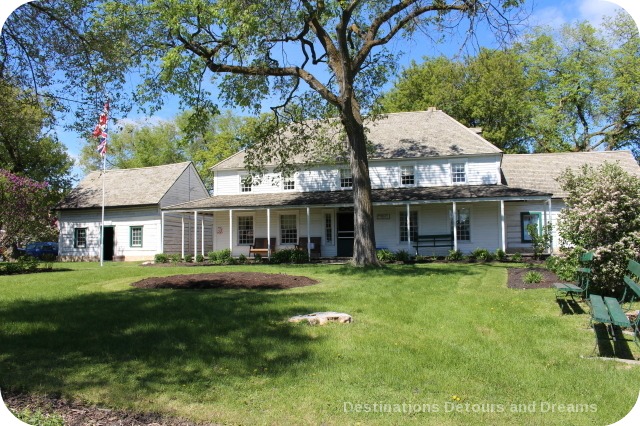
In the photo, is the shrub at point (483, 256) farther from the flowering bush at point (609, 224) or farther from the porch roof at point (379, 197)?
the flowering bush at point (609, 224)

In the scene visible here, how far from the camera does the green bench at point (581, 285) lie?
8.66 m

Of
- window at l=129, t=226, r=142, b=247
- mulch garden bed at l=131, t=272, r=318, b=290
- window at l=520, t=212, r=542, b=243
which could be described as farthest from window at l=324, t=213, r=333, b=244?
window at l=129, t=226, r=142, b=247

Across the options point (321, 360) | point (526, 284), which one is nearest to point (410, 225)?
point (526, 284)

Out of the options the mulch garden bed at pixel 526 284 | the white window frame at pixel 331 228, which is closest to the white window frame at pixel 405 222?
the white window frame at pixel 331 228

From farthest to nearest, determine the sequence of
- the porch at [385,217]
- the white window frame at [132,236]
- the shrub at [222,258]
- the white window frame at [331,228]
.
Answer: the white window frame at [132,236] < the white window frame at [331,228] < the shrub at [222,258] < the porch at [385,217]

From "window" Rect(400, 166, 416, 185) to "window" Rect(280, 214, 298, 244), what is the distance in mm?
6326

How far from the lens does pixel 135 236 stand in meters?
30.0

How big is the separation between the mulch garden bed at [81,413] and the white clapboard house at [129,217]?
81.4 feet

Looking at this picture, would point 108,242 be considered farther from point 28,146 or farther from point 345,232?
point 345,232

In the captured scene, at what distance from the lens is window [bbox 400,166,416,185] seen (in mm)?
25453

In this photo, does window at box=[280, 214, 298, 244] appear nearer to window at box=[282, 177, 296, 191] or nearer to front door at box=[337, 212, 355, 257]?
window at box=[282, 177, 296, 191]

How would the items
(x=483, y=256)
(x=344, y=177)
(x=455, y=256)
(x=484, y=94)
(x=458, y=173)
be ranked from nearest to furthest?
(x=483, y=256)
(x=455, y=256)
(x=458, y=173)
(x=344, y=177)
(x=484, y=94)

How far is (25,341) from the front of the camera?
6668 mm

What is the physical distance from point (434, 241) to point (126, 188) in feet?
68.3
